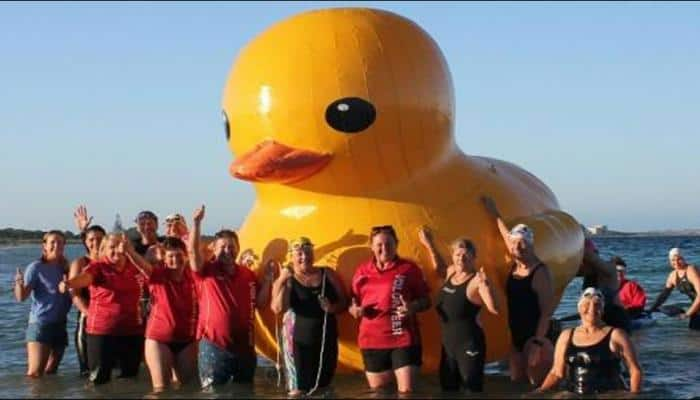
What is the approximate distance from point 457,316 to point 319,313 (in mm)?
1024

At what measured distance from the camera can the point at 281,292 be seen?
293 inches

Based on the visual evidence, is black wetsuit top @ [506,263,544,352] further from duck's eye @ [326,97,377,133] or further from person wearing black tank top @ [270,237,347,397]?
duck's eye @ [326,97,377,133]

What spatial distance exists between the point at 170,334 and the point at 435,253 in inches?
83.3

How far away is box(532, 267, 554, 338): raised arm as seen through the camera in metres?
7.45

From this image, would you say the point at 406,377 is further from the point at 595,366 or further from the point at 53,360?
the point at 53,360

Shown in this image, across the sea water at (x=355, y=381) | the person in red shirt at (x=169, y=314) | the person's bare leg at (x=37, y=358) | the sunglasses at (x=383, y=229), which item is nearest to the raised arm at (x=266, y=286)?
the person in red shirt at (x=169, y=314)

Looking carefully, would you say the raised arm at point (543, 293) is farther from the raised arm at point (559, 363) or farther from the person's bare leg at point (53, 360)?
the person's bare leg at point (53, 360)

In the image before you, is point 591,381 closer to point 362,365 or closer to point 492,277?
point 492,277

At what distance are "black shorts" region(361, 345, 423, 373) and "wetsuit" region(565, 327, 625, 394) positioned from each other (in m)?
1.07

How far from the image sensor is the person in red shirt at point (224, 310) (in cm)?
756

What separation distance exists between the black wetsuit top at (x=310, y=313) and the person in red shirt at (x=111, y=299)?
4.30 ft

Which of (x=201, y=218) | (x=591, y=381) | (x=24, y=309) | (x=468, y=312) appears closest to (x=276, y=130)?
(x=201, y=218)

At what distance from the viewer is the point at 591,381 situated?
703 centimetres

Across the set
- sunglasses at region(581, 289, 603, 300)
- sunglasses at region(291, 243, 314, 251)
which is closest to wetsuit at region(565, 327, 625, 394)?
sunglasses at region(581, 289, 603, 300)
